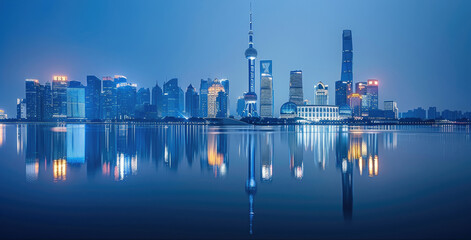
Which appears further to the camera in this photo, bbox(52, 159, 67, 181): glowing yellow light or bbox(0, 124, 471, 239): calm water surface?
bbox(52, 159, 67, 181): glowing yellow light

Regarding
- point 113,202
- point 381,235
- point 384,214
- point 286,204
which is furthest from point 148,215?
point 384,214

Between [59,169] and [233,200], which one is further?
[59,169]

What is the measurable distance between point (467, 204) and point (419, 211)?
2.82 m

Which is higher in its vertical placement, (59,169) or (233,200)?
(59,169)

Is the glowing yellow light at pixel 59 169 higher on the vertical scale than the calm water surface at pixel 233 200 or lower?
higher

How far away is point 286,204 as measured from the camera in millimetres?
15023

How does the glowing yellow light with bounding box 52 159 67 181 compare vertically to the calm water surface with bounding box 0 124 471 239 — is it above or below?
above

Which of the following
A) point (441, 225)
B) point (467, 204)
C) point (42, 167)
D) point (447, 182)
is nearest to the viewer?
point (441, 225)

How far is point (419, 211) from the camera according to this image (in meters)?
13.8

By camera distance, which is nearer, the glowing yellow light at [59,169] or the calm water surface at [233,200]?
the calm water surface at [233,200]

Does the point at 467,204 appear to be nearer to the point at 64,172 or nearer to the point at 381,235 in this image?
the point at 381,235

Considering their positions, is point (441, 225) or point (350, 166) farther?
point (350, 166)

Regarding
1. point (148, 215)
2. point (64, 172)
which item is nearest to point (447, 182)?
point (148, 215)

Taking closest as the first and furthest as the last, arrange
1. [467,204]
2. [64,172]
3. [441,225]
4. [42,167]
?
[441,225], [467,204], [64,172], [42,167]
